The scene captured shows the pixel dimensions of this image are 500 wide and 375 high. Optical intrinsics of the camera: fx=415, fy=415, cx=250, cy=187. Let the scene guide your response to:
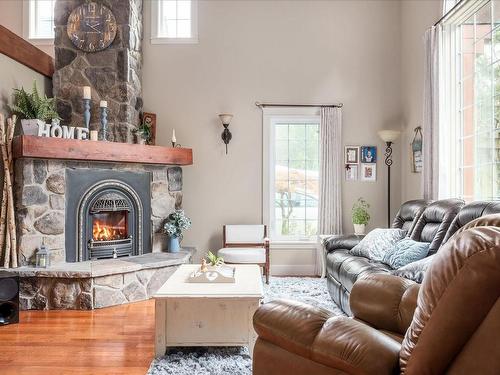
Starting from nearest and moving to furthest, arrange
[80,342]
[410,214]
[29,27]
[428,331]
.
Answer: [428,331], [80,342], [410,214], [29,27]

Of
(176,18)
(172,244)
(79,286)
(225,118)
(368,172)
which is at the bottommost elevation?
(79,286)

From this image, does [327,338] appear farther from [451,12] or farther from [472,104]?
[451,12]

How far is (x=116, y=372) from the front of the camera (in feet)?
8.47

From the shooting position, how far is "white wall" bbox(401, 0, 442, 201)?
4887mm

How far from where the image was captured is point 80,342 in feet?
10.2

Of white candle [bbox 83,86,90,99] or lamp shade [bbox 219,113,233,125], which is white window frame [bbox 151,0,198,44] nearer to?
lamp shade [bbox 219,113,233,125]

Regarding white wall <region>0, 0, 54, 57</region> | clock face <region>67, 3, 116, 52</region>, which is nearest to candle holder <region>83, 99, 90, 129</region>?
clock face <region>67, 3, 116, 52</region>

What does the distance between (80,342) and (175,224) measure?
79.4 inches

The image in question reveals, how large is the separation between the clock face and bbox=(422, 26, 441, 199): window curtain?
351 centimetres

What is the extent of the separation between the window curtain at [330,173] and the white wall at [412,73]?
2.81ft

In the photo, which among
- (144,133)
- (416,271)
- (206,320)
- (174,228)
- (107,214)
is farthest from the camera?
(144,133)

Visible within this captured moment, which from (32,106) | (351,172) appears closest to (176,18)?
(32,106)

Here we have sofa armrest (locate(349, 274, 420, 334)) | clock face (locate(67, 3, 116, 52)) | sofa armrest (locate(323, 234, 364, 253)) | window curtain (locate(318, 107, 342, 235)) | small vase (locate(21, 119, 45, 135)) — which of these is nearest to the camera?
sofa armrest (locate(349, 274, 420, 334))

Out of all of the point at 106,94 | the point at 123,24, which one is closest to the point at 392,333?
the point at 106,94
